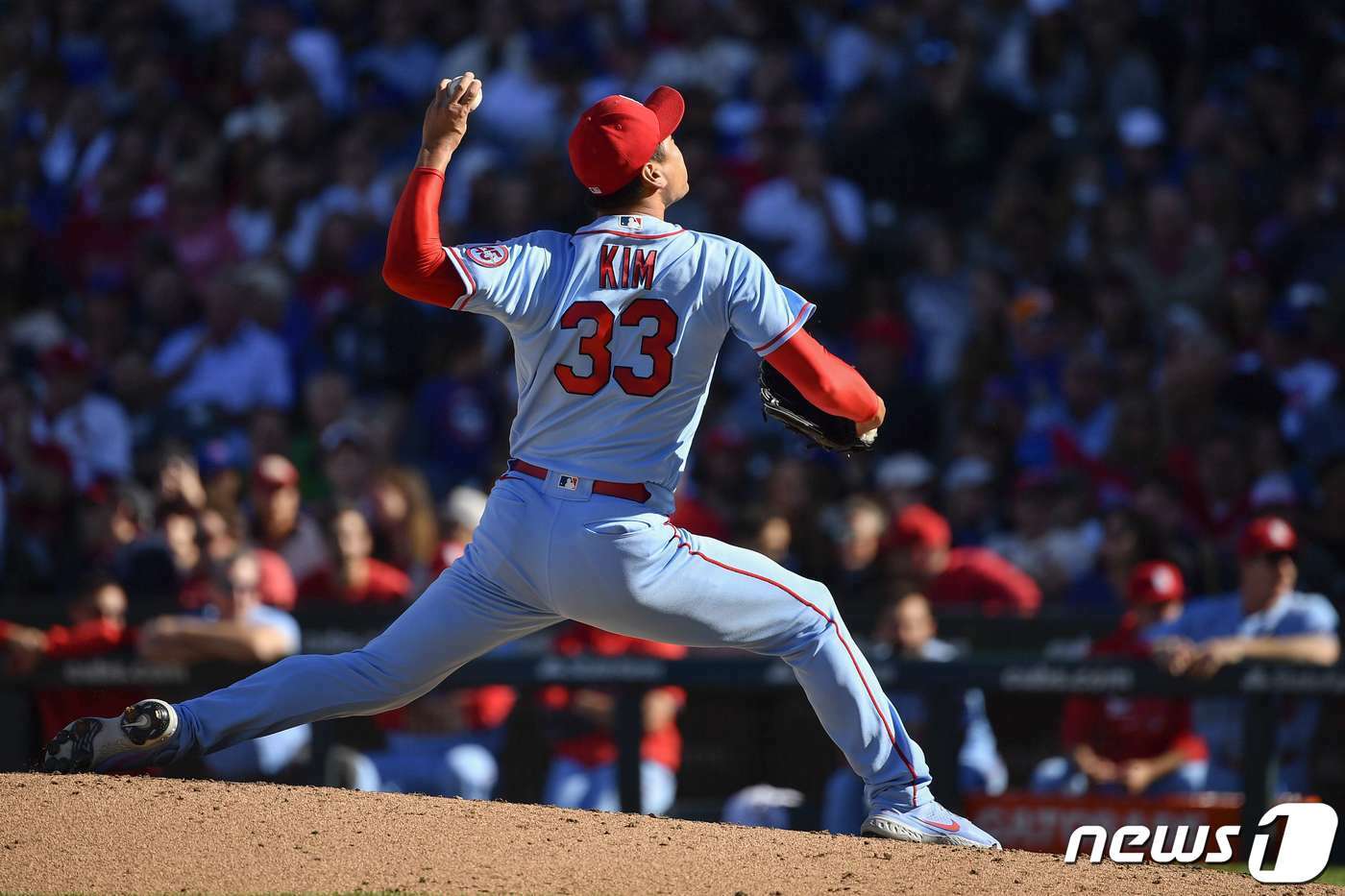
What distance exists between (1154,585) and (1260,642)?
45 centimetres

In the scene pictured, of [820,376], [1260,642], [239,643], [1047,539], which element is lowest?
[239,643]

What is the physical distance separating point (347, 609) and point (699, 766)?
1618 millimetres

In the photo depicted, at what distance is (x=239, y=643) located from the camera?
22.5 ft

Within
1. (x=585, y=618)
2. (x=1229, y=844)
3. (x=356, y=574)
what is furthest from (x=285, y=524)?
(x=585, y=618)

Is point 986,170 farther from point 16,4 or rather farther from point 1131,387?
point 16,4

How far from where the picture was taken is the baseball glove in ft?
13.4

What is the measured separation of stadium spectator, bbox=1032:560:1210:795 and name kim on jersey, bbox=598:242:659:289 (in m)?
3.26

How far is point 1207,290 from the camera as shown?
8953mm

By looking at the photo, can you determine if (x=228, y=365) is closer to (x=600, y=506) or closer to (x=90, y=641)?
(x=90, y=641)

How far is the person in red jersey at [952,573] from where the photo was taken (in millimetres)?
7273

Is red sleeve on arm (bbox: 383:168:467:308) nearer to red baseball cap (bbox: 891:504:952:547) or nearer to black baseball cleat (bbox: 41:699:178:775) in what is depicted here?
black baseball cleat (bbox: 41:699:178:775)

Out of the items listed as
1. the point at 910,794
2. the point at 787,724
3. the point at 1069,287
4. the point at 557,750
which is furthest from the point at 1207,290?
the point at 910,794

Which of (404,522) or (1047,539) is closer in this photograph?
(1047,539)

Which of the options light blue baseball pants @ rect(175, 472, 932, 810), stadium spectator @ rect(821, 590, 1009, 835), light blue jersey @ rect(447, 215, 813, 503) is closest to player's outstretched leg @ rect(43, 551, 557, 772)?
light blue baseball pants @ rect(175, 472, 932, 810)
